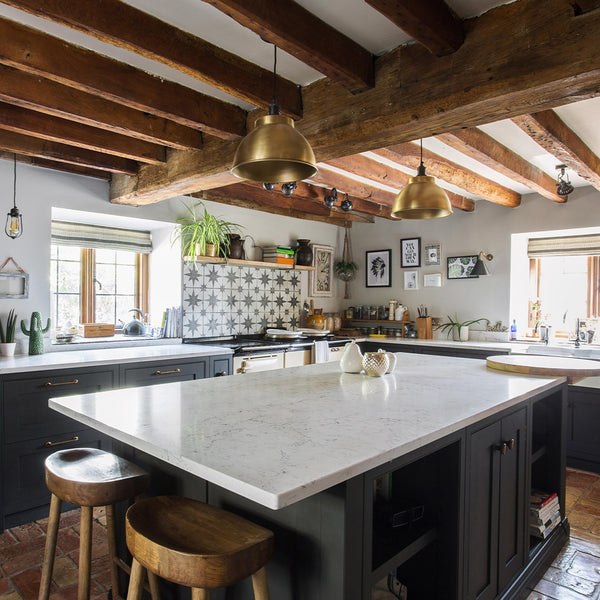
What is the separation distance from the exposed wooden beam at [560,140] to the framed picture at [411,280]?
249cm

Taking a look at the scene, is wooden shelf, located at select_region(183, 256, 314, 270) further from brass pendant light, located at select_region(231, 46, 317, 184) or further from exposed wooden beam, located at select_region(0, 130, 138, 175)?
brass pendant light, located at select_region(231, 46, 317, 184)

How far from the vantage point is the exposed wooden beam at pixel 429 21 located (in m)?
1.64

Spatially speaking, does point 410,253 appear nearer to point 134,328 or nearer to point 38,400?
point 134,328

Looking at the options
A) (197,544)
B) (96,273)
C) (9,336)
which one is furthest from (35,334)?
(197,544)

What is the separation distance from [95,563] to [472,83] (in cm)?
294

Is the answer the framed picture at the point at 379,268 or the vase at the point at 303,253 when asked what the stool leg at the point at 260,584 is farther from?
the framed picture at the point at 379,268

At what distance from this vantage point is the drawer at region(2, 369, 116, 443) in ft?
9.27

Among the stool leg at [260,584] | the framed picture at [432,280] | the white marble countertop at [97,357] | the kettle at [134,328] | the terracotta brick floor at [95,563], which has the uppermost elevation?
the framed picture at [432,280]

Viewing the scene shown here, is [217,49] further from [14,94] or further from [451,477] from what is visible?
[451,477]

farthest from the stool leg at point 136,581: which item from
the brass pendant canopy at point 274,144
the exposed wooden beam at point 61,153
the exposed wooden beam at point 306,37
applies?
the exposed wooden beam at point 61,153

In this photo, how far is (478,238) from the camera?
210 inches

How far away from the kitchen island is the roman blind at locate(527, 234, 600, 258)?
9.55 feet

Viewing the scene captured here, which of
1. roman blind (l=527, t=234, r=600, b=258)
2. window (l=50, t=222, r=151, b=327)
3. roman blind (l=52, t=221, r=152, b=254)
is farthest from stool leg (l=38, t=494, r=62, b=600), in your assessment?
roman blind (l=527, t=234, r=600, b=258)

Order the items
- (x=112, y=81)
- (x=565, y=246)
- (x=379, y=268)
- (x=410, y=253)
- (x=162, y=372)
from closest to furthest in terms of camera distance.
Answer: (x=112, y=81) < (x=162, y=372) < (x=565, y=246) < (x=410, y=253) < (x=379, y=268)
